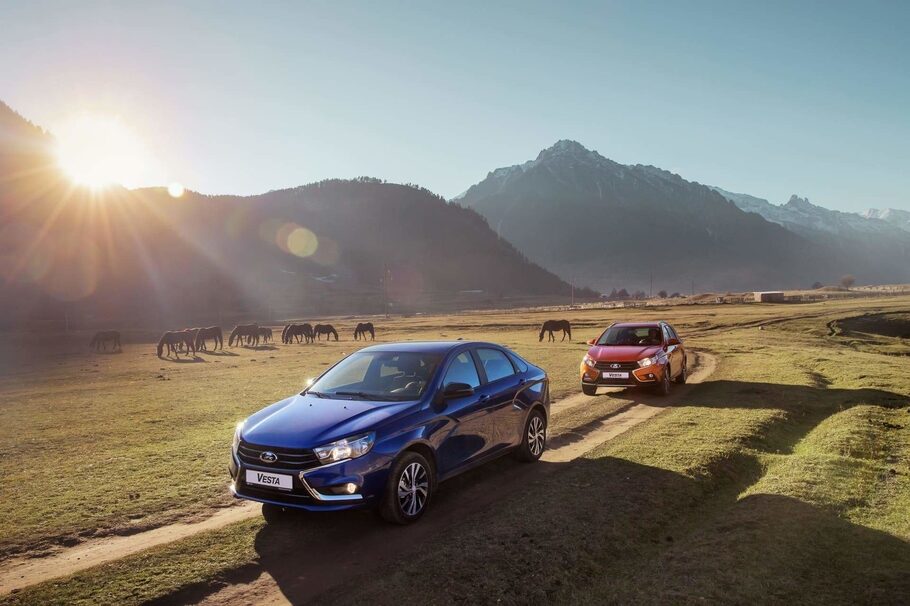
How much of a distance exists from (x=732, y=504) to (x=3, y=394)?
23576 millimetres

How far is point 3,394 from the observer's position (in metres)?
20.3

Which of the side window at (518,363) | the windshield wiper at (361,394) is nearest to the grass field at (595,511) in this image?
the windshield wiper at (361,394)

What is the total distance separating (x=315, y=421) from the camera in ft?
21.4

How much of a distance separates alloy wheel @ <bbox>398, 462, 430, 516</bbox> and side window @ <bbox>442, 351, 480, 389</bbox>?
1244 mm

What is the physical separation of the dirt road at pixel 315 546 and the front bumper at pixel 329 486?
518mm

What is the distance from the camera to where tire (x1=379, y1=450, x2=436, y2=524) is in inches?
249

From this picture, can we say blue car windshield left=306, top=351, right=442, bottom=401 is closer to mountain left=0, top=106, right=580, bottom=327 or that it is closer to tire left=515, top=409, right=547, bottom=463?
tire left=515, top=409, right=547, bottom=463

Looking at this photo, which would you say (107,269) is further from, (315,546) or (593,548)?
(593,548)

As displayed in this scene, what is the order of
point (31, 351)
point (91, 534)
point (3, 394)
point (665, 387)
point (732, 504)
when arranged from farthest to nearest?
point (31, 351) < point (3, 394) < point (665, 387) < point (732, 504) < point (91, 534)

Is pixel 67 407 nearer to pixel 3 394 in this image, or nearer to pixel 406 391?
pixel 3 394

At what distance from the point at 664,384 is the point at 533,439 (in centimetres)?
723

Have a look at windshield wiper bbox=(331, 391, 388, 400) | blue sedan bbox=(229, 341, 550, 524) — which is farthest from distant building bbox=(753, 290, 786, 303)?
windshield wiper bbox=(331, 391, 388, 400)

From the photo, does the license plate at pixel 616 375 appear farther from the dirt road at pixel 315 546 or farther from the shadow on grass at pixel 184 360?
the shadow on grass at pixel 184 360

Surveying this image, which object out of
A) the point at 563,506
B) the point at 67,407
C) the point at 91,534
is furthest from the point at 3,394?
the point at 563,506
